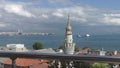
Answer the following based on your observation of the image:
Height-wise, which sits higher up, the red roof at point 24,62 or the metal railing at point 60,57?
the metal railing at point 60,57

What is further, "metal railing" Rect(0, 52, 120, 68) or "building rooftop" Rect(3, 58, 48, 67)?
"building rooftop" Rect(3, 58, 48, 67)

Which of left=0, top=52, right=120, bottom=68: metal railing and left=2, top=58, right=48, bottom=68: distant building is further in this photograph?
left=2, top=58, right=48, bottom=68: distant building

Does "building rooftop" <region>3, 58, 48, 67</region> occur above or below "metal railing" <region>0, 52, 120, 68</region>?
below

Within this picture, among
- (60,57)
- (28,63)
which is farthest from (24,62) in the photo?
(60,57)

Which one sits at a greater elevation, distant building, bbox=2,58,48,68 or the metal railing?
the metal railing

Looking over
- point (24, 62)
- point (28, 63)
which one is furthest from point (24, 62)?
point (28, 63)

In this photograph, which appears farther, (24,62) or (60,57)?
(24,62)

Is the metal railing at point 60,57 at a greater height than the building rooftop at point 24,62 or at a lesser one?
greater

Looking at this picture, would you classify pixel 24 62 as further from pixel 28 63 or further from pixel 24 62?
pixel 28 63

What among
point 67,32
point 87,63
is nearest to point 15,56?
point 87,63

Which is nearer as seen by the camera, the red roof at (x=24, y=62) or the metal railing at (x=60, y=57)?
the metal railing at (x=60, y=57)

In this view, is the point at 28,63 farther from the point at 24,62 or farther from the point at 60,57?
the point at 60,57

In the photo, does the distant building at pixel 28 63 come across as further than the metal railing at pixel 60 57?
Yes
